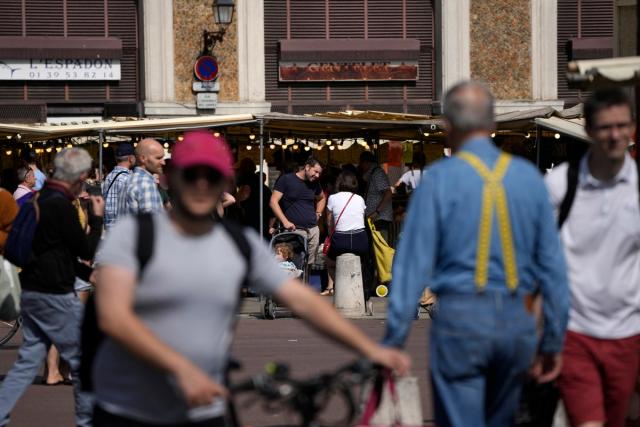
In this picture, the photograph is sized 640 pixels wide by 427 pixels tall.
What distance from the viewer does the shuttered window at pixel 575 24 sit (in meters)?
32.8

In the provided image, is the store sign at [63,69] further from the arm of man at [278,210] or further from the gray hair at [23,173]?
the arm of man at [278,210]

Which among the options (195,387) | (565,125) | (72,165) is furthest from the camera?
(565,125)

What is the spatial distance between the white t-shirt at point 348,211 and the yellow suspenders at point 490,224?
37.7 ft

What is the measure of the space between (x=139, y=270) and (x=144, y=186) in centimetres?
513

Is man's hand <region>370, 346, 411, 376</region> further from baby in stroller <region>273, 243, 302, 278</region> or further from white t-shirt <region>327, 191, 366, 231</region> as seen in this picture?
white t-shirt <region>327, 191, 366, 231</region>

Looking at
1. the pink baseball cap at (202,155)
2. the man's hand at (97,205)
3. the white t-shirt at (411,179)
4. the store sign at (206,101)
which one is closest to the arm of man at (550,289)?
the pink baseball cap at (202,155)

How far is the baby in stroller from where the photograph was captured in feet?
52.6

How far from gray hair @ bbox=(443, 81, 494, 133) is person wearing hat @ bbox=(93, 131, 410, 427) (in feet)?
3.19

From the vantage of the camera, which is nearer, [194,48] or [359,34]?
[194,48]

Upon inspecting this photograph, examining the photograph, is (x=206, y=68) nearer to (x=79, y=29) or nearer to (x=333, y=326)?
(x=79, y=29)

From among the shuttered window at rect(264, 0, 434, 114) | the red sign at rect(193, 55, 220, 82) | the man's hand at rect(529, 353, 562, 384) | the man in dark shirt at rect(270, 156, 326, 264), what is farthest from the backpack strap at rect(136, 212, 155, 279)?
the shuttered window at rect(264, 0, 434, 114)

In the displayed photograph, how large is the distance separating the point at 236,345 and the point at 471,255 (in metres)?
8.79

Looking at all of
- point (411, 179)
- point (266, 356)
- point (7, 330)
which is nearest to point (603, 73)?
point (266, 356)

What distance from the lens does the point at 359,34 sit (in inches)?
1286
